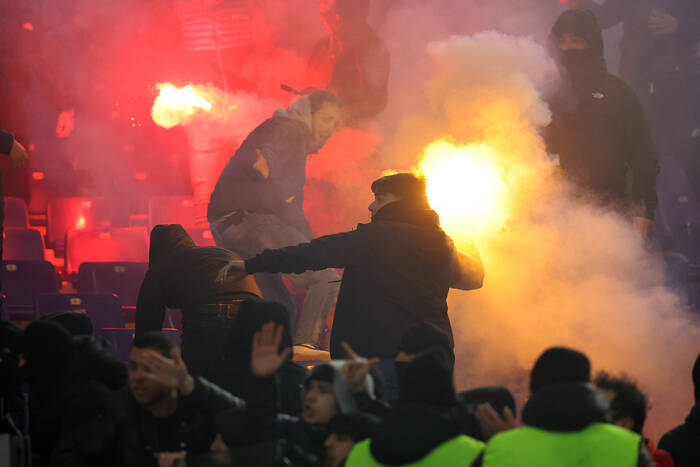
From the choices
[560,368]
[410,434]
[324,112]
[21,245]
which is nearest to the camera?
[410,434]

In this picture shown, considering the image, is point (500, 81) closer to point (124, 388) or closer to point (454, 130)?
point (454, 130)

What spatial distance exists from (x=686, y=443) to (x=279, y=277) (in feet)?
13.4

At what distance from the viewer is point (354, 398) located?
338 centimetres

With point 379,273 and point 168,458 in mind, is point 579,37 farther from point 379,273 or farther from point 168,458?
point 168,458

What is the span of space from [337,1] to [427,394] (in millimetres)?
8531

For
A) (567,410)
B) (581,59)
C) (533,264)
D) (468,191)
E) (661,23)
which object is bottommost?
(567,410)

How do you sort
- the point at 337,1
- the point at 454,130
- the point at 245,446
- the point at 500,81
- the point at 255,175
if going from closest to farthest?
the point at 245,446
the point at 255,175
the point at 500,81
the point at 454,130
the point at 337,1

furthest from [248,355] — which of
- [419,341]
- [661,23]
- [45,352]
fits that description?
[661,23]

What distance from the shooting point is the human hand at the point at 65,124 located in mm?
11445

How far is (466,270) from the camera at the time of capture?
4.91 meters

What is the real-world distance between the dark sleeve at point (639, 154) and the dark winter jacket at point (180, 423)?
5.10m

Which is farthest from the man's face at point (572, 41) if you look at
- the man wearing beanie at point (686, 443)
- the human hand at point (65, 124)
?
the human hand at point (65, 124)

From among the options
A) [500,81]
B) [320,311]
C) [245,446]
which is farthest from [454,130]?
[245,446]

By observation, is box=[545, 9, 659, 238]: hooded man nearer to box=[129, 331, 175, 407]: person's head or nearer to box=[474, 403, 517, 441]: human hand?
box=[474, 403, 517, 441]: human hand
